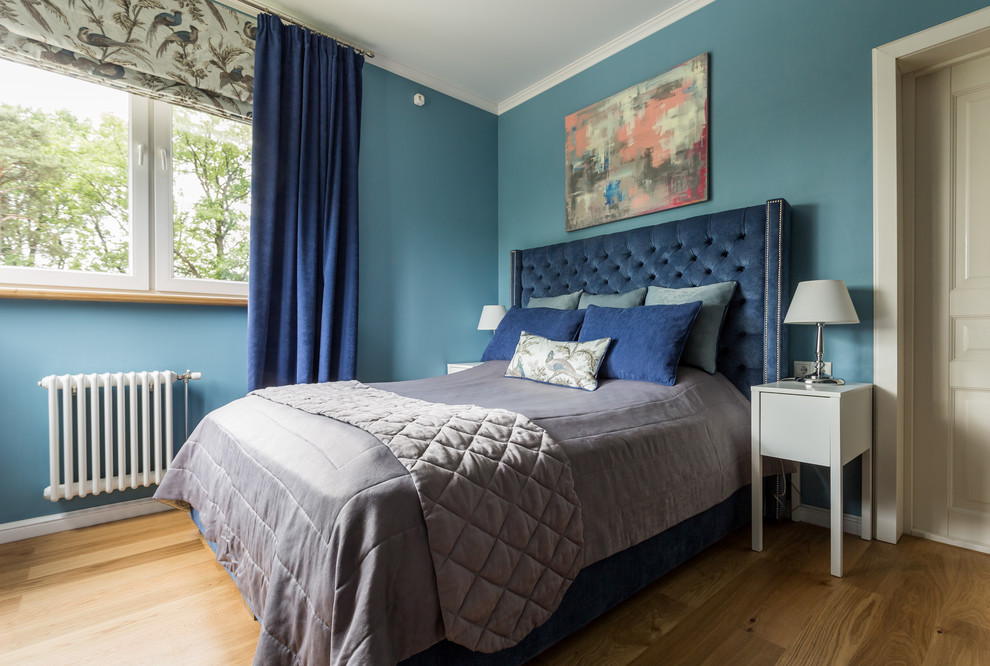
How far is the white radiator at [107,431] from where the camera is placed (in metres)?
2.08

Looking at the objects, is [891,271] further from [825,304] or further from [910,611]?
[910,611]

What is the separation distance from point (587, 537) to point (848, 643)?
2.62 ft

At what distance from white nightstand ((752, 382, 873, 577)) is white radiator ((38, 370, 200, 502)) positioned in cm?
267

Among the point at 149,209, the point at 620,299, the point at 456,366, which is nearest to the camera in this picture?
the point at 149,209

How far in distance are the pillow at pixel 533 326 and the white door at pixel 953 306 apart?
149 centimetres

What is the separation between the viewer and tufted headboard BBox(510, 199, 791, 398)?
211 cm

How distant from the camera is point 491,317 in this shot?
338cm

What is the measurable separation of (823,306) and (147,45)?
→ 3.22 meters

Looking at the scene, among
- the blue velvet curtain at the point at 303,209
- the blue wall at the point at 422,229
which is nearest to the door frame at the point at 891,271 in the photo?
the blue wall at the point at 422,229

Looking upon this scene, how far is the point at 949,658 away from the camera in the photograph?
4.04 feet

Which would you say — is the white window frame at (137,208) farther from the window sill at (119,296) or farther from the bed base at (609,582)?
the bed base at (609,582)

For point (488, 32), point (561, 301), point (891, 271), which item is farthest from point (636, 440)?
point (488, 32)

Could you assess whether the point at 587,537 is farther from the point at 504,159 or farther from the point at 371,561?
the point at 504,159

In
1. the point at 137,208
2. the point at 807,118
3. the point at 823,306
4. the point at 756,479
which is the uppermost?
the point at 807,118
